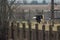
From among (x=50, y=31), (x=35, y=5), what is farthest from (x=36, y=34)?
(x=35, y=5)

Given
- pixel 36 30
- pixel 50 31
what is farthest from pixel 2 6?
pixel 50 31

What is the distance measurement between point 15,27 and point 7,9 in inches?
14.9

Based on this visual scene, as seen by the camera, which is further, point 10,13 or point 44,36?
point 10,13

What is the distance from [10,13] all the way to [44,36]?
2.62ft

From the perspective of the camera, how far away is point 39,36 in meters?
2.34

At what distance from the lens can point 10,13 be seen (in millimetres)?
2812

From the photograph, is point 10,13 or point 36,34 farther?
point 10,13

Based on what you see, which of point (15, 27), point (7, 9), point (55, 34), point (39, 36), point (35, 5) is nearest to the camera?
point (55, 34)

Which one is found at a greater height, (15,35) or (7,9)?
(7,9)

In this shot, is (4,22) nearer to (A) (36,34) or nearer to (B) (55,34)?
(A) (36,34)

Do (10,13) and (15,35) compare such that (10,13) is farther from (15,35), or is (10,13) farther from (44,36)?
(44,36)

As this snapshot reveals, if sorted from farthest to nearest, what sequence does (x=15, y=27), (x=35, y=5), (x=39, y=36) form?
(x=35, y=5)
(x=15, y=27)
(x=39, y=36)

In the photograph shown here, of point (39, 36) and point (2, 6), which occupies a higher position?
point (2, 6)

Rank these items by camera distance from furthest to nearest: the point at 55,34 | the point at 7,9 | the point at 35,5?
the point at 35,5 → the point at 7,9 → the point at 55,34
